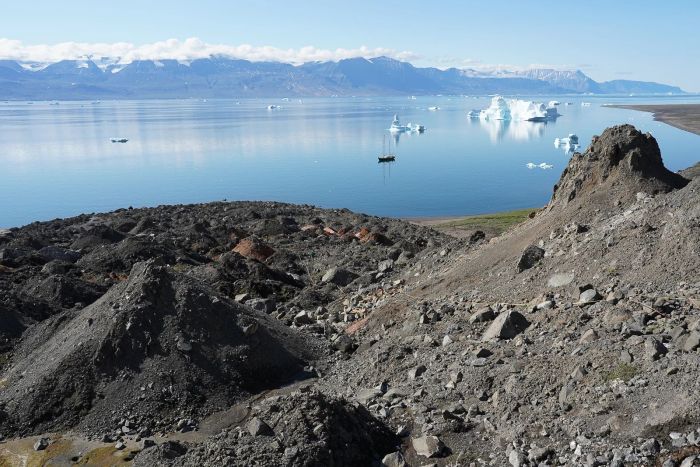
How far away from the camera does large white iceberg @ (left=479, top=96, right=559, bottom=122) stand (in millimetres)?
122000

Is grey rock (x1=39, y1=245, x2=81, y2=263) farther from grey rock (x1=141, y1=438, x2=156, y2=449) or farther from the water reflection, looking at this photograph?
the water reflection

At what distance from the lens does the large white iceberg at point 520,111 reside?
122 meters

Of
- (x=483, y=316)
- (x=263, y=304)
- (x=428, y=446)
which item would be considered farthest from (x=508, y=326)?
(x=263, y=304)

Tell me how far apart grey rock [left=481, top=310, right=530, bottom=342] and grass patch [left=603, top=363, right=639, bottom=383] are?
246cm

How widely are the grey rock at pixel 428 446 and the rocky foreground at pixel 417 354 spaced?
29 mm

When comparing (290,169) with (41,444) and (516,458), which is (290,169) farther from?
(516,458)

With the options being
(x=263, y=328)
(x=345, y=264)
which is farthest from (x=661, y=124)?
(x=263, y=328)

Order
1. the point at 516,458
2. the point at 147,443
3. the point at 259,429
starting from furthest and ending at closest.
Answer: the point at 147,443, the point at 259,429, the point at 516,458

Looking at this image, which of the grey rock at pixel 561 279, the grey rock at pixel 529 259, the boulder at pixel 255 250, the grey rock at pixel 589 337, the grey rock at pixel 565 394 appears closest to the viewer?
the grey rock at pixel 565 394

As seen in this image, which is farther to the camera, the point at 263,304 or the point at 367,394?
the point at 263,304

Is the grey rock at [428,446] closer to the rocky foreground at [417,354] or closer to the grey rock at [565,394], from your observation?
the rocky foreground at [417,354]

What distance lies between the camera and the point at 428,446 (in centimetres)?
877

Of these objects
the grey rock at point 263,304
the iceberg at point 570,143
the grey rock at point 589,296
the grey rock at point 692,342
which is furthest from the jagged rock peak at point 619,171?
the iceberg at point 570,143

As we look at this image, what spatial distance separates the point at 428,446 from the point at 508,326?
3.11 metres
